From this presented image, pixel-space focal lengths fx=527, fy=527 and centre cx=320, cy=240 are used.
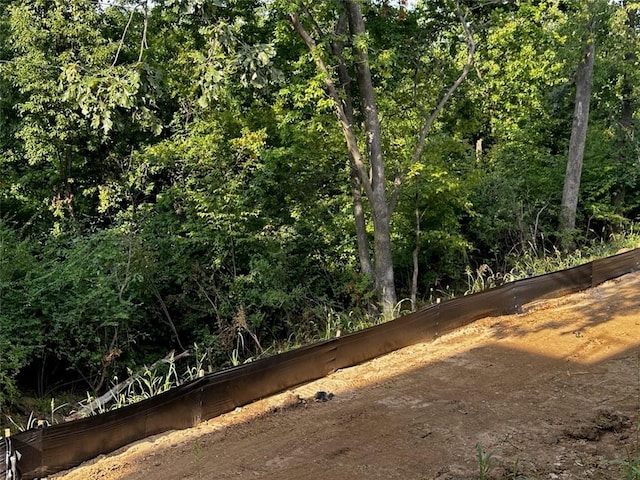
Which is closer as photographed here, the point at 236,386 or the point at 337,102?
the point at 236,386

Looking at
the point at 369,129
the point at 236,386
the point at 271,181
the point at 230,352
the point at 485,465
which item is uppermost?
the point at 369,129

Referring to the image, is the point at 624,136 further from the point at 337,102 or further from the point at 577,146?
the point at 337,102

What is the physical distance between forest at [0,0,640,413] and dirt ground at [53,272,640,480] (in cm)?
260

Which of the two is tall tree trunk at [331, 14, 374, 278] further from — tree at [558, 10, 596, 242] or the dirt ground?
tree at [558, 10, 596, 242]

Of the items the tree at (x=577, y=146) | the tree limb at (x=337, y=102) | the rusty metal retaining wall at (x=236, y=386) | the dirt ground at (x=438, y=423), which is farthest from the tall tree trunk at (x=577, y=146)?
the dirt ground at (x=438, y=423)

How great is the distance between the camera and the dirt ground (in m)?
3.48

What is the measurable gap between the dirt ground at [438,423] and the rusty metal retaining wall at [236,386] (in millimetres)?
111

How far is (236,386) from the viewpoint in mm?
4656

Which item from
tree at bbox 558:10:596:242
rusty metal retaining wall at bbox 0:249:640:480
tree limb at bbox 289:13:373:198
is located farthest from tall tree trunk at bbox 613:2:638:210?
rusty metal retaining wall at bbox 0:249:640:480

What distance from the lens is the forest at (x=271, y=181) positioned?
8.69 m

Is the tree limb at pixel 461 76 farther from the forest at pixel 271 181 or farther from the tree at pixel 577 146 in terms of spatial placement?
the tree at pixel 577 146

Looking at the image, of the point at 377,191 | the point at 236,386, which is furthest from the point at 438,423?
the point at 377,191

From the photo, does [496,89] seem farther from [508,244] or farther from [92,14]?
[92,14]

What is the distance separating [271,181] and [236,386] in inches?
261
